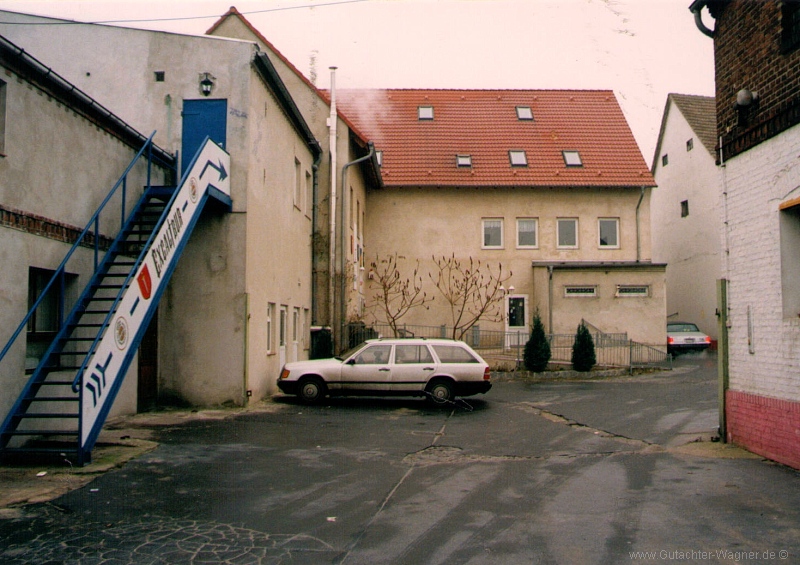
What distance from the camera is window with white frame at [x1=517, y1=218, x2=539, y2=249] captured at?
106 feet

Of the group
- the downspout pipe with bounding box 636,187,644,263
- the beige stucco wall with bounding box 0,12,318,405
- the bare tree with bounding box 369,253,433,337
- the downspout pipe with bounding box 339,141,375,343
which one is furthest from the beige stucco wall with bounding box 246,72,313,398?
the downspout pipe with bounding box 636,187,644,263

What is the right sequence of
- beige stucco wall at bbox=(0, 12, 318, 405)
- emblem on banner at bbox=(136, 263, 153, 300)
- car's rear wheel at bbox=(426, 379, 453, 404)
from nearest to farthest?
1. emblem on banner at bbox=(136, 263, 153, 300)
2. beige stucco wall at bbox=(0, 12, 318, 405)
3. car's rear wheel at bbox=(426, 379, 453, 404)

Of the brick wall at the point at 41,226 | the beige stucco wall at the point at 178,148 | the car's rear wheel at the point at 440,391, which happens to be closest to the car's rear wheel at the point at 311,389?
the beige stucco wall at the point at 178,148

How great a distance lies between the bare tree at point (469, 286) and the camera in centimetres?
3131

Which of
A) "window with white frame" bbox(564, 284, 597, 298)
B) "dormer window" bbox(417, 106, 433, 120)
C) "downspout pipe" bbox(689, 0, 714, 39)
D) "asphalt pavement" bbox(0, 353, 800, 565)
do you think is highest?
"dormer window" bbox(417, 106, 433, 120)

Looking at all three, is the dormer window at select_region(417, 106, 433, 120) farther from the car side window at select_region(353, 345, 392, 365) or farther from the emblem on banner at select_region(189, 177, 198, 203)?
the emblem on banner at select_region(189, 177, 198, 203)

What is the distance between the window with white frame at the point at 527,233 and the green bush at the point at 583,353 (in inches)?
292

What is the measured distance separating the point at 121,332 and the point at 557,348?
65.6ft

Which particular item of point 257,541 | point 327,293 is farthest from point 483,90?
point 257,541

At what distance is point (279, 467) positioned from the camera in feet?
31.5

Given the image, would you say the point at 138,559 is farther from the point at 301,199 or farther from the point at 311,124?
the point at 311,124

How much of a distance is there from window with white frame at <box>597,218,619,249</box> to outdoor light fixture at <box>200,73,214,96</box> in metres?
20.8

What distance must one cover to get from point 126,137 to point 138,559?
9.33m

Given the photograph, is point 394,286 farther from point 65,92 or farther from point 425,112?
point 65,92
